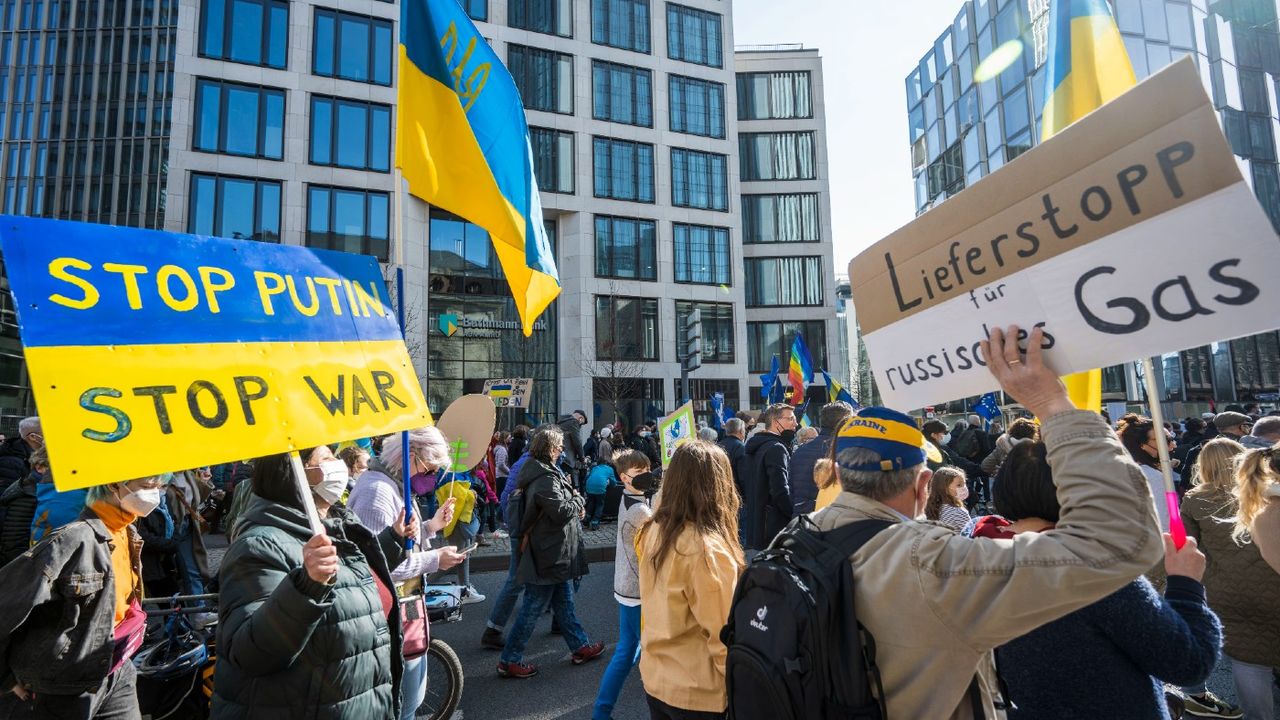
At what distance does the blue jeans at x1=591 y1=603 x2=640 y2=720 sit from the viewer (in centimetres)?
401

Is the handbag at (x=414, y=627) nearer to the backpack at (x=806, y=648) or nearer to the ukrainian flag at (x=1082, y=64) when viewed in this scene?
the backpack at (x=806, y=648)

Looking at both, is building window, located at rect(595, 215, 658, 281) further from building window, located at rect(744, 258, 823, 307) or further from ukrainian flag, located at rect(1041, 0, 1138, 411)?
ukrainian flag, located at rect(1041, 0, 1138, 411)

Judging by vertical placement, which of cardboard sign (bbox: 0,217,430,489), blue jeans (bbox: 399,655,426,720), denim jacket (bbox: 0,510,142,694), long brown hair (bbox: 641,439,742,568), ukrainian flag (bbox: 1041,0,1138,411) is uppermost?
ukrainian flag (bbox: 1041,0,1138,411)

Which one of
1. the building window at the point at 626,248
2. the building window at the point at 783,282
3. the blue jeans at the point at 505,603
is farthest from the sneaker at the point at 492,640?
the building window at the point at 783,282

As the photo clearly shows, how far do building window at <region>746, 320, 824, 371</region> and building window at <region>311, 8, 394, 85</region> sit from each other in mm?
20516

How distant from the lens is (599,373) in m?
29.7

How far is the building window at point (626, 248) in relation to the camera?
30.7 meters

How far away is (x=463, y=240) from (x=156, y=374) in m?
28.2

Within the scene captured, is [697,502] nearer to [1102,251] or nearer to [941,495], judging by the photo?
[1102,251]

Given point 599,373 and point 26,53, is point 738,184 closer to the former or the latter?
point 599,373

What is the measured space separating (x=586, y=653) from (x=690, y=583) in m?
3.19

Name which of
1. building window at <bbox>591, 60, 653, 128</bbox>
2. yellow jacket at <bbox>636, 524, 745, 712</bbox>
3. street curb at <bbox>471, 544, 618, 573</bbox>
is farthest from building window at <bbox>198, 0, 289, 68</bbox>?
yellow jacket at <bbox>636, 524, 745, 712</bbox>

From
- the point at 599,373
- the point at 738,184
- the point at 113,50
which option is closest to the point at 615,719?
the point at 599,373

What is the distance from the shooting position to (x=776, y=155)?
36.6 metres
